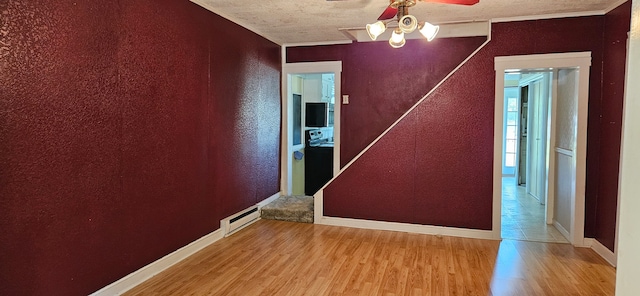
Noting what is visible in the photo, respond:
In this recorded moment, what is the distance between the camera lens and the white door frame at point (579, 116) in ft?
12.4

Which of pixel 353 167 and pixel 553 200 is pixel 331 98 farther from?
pixel 553 200

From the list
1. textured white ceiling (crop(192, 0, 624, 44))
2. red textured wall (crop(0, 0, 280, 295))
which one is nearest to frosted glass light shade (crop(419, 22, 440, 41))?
textured white ceiling (crop(192, 0, 624, 44))

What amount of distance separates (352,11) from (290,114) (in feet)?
6.92

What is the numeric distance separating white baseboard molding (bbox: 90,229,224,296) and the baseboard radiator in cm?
10

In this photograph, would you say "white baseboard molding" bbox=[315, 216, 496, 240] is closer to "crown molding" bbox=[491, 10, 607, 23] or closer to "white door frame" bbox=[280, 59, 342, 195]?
"white door frame" bbox=[280, 59, 342, 195]

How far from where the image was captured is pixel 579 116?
12.4 ft

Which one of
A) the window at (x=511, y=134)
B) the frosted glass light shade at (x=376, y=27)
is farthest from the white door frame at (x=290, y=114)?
the window at (x=511, y=134)

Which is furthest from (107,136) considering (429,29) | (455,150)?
(455,150)

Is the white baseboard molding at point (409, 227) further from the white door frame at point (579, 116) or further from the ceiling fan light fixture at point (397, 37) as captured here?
the ceiling fan light fixture at point (397, 37)

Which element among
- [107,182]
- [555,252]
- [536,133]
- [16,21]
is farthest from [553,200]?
[16,21]

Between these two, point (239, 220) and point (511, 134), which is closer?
point (239, 220)

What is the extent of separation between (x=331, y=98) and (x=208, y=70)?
382 centimetres

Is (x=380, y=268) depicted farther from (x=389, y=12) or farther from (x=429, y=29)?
(x=389, y=12)

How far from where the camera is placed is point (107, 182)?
2.63 meters
